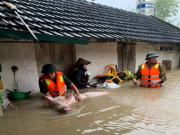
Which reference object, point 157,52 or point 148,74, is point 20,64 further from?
point 157,52

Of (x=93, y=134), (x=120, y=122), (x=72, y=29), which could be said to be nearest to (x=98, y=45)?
(x=72, y=29)

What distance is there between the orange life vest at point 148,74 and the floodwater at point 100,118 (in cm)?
91

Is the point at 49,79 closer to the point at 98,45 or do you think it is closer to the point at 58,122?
the point at 58,122

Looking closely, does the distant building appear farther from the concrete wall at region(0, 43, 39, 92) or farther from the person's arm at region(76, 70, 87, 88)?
the concrete wall at region(0, 43, 39, 92)

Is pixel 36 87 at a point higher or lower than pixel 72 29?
lower

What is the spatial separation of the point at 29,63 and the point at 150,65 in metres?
4.21

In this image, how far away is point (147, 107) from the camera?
4059mm

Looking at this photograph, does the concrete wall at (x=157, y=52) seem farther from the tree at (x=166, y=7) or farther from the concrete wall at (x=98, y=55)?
the tree at (x=166, y=7)

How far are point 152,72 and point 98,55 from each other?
285 cm

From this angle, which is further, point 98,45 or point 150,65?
point 98,45

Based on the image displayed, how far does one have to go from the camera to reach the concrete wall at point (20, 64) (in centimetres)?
467

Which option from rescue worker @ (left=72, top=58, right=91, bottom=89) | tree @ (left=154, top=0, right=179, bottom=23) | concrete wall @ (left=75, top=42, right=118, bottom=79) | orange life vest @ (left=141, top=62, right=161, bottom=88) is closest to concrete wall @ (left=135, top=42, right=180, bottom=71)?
concrete wall @ (left=75, top=42, right=118, bottom=79)

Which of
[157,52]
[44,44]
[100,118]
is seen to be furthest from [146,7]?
[100,118]

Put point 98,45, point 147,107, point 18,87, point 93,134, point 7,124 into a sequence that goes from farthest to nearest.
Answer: point 98,45
point 18,87
point 147,107
point 7,124
point 93,134
